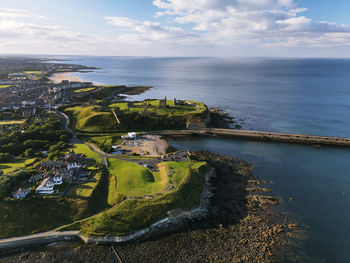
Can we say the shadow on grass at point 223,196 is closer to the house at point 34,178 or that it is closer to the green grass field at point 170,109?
the house at point 34,178

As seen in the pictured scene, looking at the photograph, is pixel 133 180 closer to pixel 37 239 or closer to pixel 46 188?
pixel 46 188

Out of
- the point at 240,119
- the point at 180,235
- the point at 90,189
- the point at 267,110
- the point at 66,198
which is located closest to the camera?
the point at 180,235

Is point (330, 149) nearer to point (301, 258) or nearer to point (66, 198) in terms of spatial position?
point (301, 258)

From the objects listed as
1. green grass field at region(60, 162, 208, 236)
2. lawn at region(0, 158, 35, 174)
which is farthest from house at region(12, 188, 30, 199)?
lawn at region(0, 158, 35, 174)

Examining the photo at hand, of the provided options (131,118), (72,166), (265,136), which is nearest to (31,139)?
(72,166)

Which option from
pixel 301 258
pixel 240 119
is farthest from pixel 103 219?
pixel 240 119

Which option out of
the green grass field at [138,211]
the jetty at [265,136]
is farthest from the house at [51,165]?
the jetty at [265,136]
